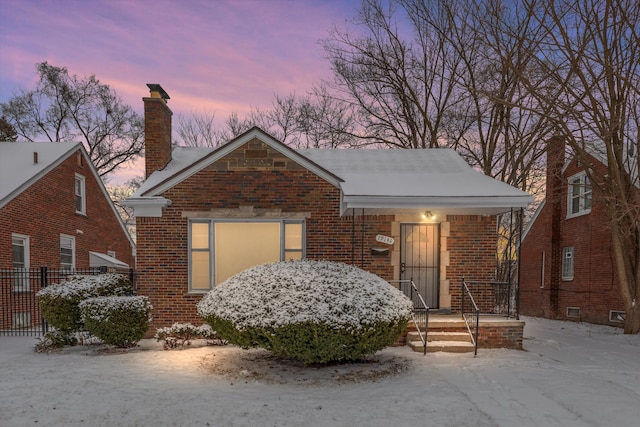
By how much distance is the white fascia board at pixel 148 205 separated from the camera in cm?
899

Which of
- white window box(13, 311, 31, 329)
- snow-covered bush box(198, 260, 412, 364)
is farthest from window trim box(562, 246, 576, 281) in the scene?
white window box(13, 311, 31, 329)

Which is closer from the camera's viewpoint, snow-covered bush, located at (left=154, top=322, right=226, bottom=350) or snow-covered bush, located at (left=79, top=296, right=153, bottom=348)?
snow-covered bush, located at (left=79, top=296, right=153, bottom=348)

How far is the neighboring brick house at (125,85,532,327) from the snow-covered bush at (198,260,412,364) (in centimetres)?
234

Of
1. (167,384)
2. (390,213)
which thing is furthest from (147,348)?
(390,213)

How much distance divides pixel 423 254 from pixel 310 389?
5.27m

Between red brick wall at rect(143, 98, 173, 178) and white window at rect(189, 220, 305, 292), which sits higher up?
red brick wall at rect(143, 98, 173, 178)

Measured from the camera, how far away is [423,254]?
991 centimetres

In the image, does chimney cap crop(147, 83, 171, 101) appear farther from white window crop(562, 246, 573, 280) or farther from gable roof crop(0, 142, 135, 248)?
white window crop(562, 246, 573, 280)

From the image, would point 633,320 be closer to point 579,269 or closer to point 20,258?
point 579,269

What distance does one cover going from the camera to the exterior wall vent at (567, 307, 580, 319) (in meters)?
15.3

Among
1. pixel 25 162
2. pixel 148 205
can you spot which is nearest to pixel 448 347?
pixel 148 205

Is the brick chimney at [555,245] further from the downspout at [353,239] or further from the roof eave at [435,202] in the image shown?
the downspout at [353,239]

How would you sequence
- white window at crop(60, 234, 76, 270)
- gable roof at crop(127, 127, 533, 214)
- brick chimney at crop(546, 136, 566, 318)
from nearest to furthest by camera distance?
gable roof at crop(127, 127, 533, 214) < white window at crop(60, 234, 76, 270) < brick chimney at crop(546, 136, 566, 318)

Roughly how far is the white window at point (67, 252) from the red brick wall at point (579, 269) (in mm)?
18651
